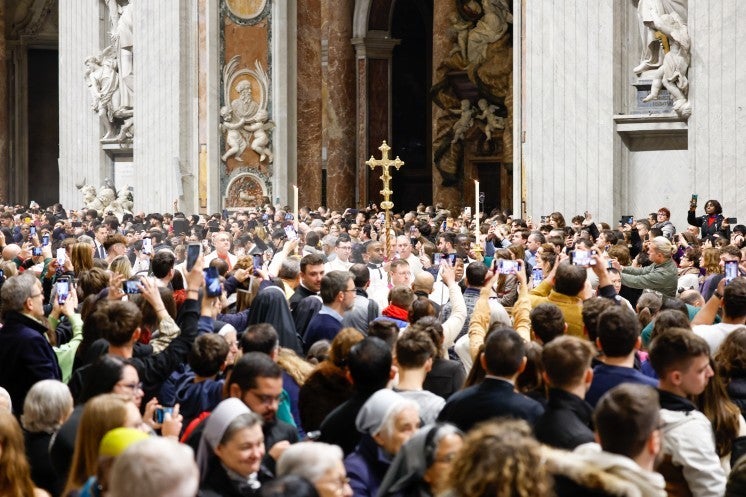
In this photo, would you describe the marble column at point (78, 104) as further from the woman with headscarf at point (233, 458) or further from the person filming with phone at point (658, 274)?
the woman with headscarf at point (233, 458)

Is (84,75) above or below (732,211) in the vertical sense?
above

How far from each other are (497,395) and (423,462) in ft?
4.60

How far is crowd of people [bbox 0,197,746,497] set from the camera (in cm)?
505

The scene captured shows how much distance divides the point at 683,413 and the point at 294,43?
23.9 metres

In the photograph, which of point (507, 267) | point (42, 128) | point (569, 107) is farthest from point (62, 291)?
point (42, 128)

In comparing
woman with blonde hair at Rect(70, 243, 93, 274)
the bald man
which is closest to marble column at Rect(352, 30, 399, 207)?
woman with blonde hair at Rect(70, 243, 93, 274)

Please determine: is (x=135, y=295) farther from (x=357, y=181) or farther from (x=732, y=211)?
(x=357, y=181)

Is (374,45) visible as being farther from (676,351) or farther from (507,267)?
(676,351)

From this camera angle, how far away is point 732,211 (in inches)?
771

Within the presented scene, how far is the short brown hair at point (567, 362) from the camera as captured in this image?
21.4 feet

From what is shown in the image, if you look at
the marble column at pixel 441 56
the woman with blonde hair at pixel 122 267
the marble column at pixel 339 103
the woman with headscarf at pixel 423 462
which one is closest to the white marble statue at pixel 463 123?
the marble column at pixel 441 56

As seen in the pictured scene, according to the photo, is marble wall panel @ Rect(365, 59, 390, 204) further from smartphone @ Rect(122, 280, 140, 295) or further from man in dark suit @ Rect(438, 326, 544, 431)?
man in dark suit @ Rect(438, 326, 544, 431)

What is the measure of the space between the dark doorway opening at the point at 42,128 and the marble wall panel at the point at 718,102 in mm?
27048

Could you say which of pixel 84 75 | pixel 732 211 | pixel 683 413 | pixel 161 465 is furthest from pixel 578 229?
pixel 84 75
